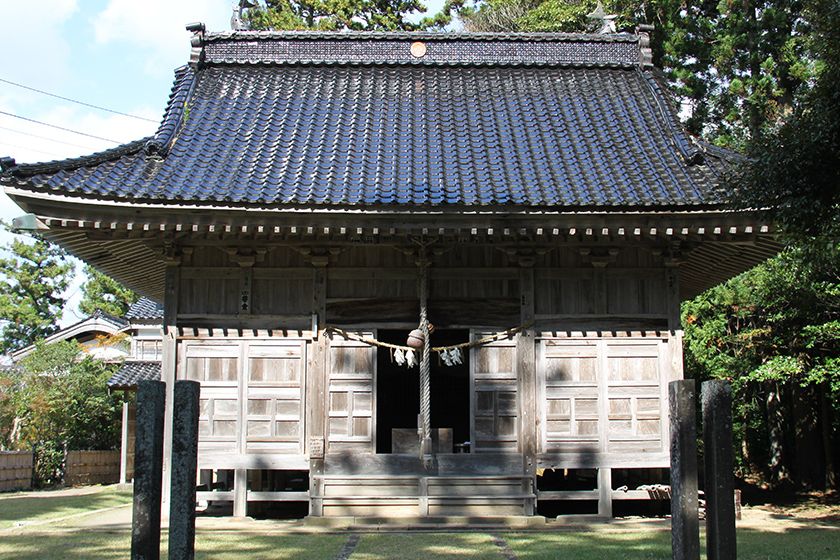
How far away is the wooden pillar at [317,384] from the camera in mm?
10477

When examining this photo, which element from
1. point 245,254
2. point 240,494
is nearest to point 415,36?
point 245,254

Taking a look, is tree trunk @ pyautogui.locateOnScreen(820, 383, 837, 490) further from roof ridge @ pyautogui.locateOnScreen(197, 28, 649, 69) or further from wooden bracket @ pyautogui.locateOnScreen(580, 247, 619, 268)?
wooden bracket @ pyautogui.locateOnScreen(580, 247, 619, 268)

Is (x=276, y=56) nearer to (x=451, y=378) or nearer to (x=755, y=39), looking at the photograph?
(x=451, y=378)

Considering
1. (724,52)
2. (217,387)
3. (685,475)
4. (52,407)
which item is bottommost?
(685,475)

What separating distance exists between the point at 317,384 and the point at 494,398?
227 cm

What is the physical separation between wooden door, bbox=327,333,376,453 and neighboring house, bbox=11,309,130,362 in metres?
21.0

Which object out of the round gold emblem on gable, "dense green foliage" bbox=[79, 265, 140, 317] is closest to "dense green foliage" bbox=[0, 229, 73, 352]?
"dense green foliage" bbox=[79, 265, 140, 317]

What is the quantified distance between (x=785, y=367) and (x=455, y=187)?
7.60 metres

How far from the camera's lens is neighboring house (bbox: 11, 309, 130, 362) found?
30291 mm

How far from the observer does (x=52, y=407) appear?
23078mm

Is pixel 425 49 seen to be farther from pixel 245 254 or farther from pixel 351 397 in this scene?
pixel 351 397

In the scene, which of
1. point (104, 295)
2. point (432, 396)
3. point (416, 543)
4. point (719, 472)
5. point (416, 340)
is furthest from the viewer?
point (104, 295)

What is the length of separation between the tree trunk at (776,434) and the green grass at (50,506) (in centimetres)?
1373

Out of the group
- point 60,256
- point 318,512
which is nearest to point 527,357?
point 318,512
